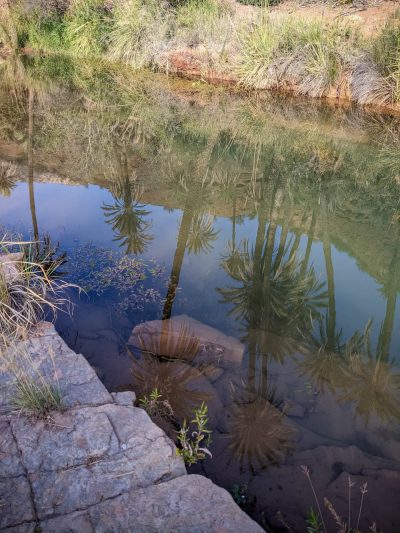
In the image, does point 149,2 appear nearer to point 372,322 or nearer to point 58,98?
point 58,98

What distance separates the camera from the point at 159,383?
12.0 ft

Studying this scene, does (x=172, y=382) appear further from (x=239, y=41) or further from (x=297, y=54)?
(x=239, y=41)

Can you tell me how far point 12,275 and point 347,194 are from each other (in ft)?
15.6

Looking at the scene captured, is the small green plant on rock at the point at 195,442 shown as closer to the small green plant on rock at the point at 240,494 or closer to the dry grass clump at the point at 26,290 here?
the small green plant on rock at the point at 240,494

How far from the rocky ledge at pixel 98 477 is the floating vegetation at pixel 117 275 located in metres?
1.54

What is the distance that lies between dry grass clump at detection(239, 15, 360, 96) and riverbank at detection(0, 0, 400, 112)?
0.02m

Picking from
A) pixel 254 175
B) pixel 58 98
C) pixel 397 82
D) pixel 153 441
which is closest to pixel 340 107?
pixel 397 82

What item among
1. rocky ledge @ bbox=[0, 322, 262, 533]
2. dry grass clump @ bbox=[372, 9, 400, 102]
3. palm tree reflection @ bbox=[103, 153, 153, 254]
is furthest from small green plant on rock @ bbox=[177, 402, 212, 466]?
dry grass clump @ bbox=[372, 9, 400, 102]

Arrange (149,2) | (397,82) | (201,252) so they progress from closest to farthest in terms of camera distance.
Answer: (201,252) < (397,82) < (149,2)

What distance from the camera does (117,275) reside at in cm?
499

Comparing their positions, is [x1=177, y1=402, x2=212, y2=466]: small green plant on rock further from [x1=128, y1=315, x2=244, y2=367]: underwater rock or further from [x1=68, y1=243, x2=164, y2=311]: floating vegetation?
[x1=68, y1=243, x2=164, y2=311]: floating vegetation

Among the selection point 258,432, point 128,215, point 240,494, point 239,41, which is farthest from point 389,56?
point 240,494

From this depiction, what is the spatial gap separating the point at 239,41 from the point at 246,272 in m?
9.58

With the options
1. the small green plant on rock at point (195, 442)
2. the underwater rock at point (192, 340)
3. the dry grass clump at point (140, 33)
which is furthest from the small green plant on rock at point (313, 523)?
the dry grass clump at point (140, 33)
